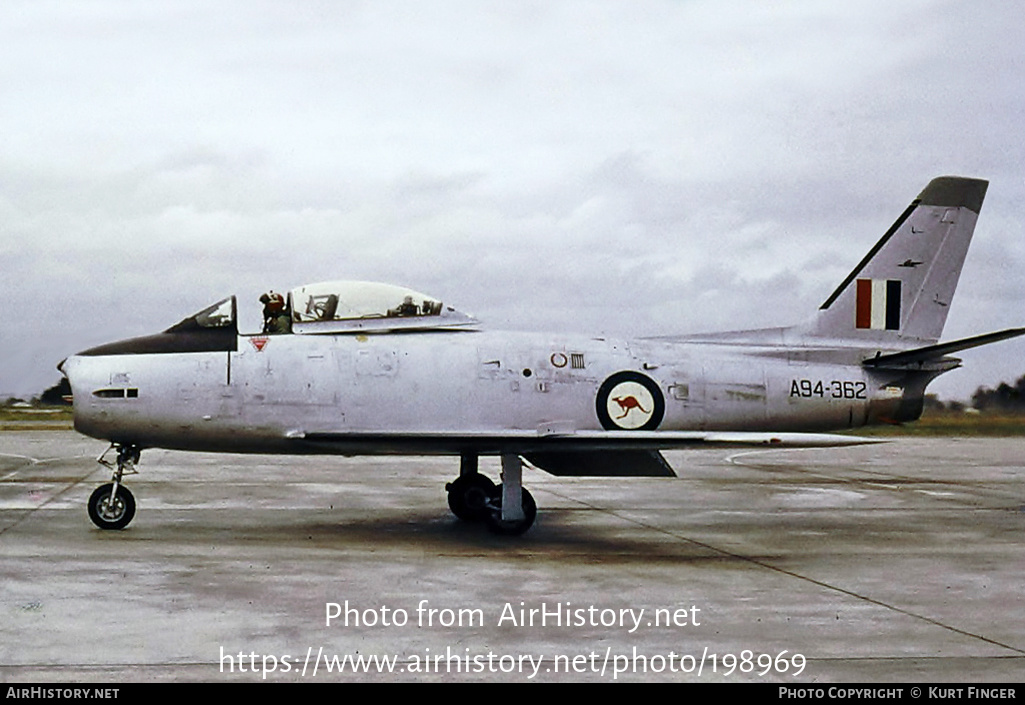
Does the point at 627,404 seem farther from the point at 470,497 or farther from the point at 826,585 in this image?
the point at 826,585

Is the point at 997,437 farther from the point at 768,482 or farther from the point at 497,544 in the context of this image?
the point at 497,544

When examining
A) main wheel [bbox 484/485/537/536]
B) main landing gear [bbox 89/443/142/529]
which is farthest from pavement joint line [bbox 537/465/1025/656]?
main landing gear [bbox 89/443/142/529]

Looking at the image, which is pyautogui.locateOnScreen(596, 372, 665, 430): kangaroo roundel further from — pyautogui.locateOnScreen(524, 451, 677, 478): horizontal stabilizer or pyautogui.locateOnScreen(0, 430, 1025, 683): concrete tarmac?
pyautogui.locateOnScreen(0, 430, 1025, 683): concrete tarmac

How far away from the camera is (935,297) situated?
1571 centimetres

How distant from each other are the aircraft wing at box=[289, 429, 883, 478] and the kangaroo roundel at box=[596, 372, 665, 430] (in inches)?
25.7

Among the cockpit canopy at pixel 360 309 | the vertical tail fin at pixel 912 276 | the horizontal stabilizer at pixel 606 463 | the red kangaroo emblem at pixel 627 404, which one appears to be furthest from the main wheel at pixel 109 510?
the vertical tail fin at pixel 912 276

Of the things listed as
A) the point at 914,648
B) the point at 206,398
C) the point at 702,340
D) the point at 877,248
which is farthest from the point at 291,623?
the point at 877,248

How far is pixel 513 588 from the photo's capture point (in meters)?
9.70

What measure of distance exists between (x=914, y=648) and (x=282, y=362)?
313 inches

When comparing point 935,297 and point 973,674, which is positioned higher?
point 935,297

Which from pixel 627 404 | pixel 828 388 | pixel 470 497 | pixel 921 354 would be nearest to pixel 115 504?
pixel 470 497

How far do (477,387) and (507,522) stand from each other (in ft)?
5.51

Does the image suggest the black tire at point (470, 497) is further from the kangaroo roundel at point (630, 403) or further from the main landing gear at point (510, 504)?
the kangaroo roundel at point (630, 403)

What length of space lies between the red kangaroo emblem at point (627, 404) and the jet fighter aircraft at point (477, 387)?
0.02 m
